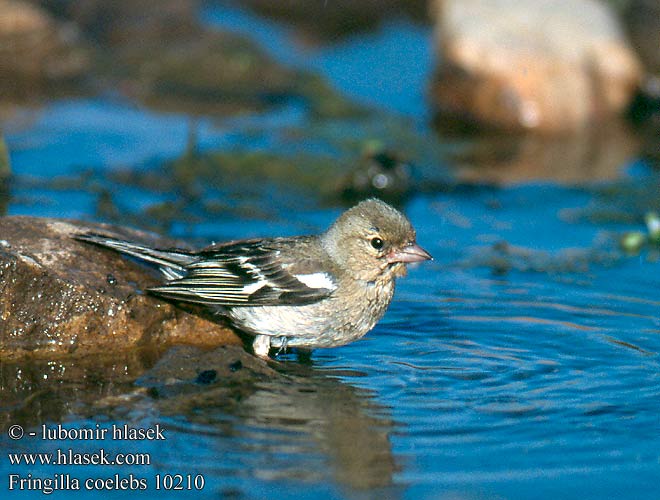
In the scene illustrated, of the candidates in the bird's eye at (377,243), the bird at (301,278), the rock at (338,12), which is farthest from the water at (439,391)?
the rock at (338,12)

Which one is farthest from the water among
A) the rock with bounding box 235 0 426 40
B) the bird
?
the rock with bounding box 235 0 426 40

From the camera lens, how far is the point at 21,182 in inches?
440

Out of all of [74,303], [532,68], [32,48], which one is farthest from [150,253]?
[32,48]

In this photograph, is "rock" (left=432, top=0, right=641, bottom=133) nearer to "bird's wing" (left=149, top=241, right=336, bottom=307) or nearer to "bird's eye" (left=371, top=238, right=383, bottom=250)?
"bird's eye" (left=371, top=238, right=383, bottom=250)

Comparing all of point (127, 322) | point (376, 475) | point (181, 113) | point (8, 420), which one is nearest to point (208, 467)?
point (376, 475)

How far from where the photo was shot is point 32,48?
1434 centimetres

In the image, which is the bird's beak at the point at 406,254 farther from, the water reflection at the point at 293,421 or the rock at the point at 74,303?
the rock at the point at 74,303

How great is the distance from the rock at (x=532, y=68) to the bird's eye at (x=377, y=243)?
20.7 feet

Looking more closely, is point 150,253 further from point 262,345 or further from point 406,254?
point 406,254

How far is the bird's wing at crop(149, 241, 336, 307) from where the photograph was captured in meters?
7.29

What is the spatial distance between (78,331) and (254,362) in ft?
3.66

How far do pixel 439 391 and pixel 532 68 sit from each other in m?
7.23

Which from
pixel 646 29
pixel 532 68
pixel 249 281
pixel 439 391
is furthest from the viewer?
pixel 646 29

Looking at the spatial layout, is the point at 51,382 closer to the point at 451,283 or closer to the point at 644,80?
the point at 451,283
